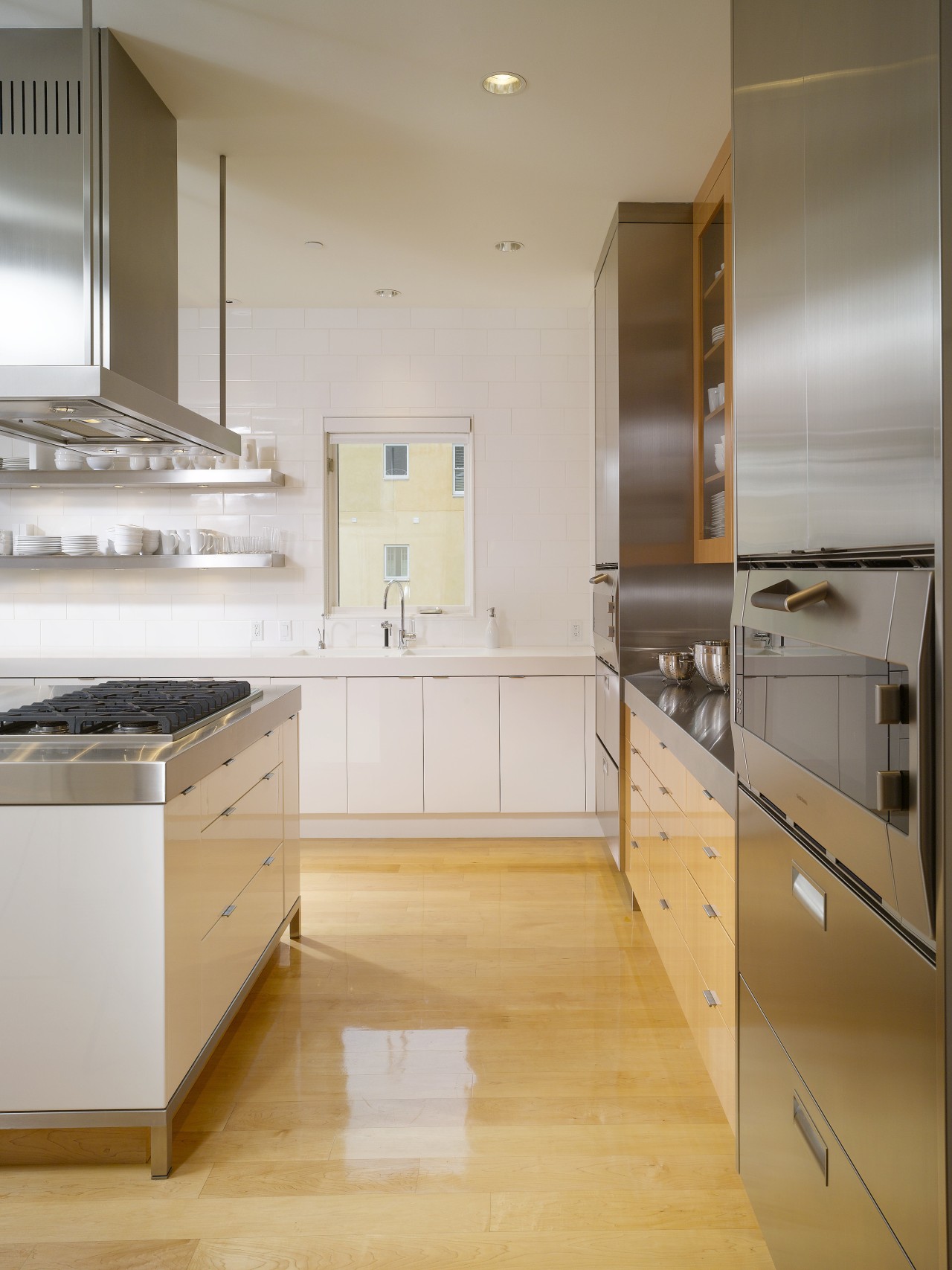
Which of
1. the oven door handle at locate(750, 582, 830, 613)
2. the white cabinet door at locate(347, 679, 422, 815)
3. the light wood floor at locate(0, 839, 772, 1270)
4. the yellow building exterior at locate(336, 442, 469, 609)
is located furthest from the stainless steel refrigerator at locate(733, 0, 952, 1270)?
the yellow building exterior at locate(336, 442, 469, 609)

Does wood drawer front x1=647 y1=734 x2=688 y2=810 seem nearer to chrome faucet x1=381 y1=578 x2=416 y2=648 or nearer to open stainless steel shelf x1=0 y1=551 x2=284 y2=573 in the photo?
chrome faucet x1=381 y1=578 x2=416 y2=648

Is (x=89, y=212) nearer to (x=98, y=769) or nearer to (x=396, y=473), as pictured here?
(x=98, y=769)

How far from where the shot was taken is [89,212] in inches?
94.3

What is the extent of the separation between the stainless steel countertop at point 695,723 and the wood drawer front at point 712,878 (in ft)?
0.53

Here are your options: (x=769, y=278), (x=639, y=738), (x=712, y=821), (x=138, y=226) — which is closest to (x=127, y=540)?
(x=138, y=226)

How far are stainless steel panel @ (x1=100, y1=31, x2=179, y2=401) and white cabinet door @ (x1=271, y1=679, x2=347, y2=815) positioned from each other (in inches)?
72.4

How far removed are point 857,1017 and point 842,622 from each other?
50cm

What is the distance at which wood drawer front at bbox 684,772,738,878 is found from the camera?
184 centimetres

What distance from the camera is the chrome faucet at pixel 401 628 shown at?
187 inches

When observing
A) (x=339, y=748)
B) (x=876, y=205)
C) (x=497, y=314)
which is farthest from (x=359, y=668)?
(x=876, y=205)

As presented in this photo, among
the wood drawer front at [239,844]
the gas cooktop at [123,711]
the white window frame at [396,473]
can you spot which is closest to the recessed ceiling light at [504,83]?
the gas cooktop at [123,711]

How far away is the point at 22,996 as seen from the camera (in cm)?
186

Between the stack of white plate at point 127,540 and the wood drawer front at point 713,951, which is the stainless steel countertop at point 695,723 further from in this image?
the stack of white plate at point 127,540

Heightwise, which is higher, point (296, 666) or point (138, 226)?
point (138, 226)
